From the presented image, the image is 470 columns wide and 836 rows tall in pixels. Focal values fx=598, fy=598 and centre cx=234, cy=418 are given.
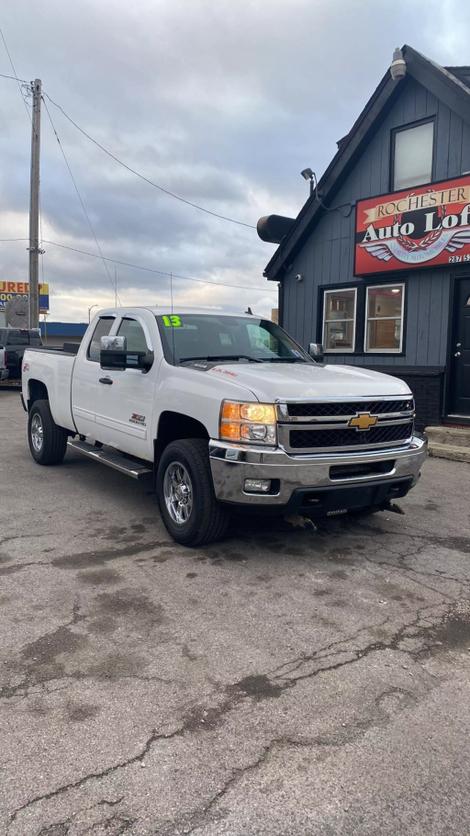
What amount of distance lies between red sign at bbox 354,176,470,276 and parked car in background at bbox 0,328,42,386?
11.8 metres

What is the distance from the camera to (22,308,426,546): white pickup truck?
13.9 ft

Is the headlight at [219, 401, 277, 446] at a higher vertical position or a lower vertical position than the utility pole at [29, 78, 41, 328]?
lower

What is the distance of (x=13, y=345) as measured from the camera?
752 inches

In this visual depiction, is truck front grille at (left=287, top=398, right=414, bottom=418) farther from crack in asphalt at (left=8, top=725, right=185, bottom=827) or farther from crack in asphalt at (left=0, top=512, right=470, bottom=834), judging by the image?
crack in asphalt at (left=8, top=725, right=185, bottom=827)

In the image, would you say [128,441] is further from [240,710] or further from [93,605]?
[240,710]

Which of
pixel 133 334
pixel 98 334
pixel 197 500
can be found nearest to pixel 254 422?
pixel 197 500

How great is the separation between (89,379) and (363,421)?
325cm

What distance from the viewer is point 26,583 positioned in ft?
13.5

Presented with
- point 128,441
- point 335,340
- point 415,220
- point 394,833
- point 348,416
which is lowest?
point 394,833

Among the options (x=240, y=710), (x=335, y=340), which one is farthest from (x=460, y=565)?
(x=335, y=340)

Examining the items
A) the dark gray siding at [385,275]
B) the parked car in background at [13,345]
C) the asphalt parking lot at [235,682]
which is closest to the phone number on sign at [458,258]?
the dark gray siding at [385,275]

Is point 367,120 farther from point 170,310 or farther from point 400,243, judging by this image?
point 170,310

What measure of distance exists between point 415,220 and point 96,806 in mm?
10149

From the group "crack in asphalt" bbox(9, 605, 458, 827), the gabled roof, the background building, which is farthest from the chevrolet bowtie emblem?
the background building
